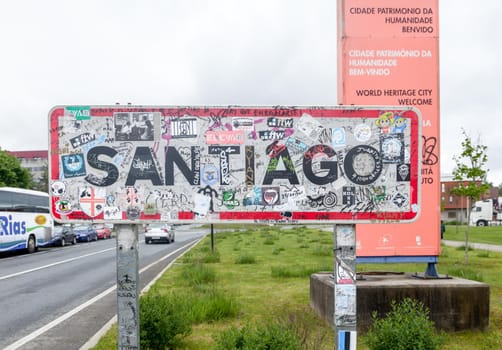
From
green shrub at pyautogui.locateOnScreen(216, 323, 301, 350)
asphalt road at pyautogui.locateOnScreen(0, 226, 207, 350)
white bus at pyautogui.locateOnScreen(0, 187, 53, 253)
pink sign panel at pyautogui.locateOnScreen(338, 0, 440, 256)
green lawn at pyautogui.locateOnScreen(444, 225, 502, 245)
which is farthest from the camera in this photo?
green lawn at pyautogui.locateOnScreen(444, 225, 502, 245)

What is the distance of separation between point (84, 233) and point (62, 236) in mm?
7539

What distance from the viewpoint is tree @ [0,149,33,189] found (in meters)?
62.9

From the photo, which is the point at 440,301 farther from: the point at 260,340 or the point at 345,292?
the point at 260,340

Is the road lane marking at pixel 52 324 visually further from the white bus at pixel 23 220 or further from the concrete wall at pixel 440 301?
the white bus at pixel 23 220

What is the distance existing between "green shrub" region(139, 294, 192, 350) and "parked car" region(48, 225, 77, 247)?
2667 centimetres

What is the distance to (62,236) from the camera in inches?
1323

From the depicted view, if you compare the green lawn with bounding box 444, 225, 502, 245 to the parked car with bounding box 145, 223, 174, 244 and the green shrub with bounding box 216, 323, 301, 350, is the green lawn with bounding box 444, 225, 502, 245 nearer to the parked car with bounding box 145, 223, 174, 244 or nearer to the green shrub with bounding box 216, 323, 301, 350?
the parked car with bounding box 145, 223, 174, 244

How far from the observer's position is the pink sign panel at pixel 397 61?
727 centimetres

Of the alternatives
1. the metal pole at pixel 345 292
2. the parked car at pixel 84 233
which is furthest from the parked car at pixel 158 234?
the metal pole at pixel 345 292

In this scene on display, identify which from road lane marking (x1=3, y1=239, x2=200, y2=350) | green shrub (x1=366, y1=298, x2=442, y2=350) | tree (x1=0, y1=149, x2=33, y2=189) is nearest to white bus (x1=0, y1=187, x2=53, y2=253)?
road lane marking (x1=3, y1=239, x2=200, y2=350)

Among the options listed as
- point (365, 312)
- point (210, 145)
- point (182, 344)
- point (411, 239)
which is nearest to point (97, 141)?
point (210, 145)

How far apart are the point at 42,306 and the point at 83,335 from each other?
3.11 metres

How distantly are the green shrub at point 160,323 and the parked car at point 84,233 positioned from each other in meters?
36.1

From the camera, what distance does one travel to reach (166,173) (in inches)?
142
